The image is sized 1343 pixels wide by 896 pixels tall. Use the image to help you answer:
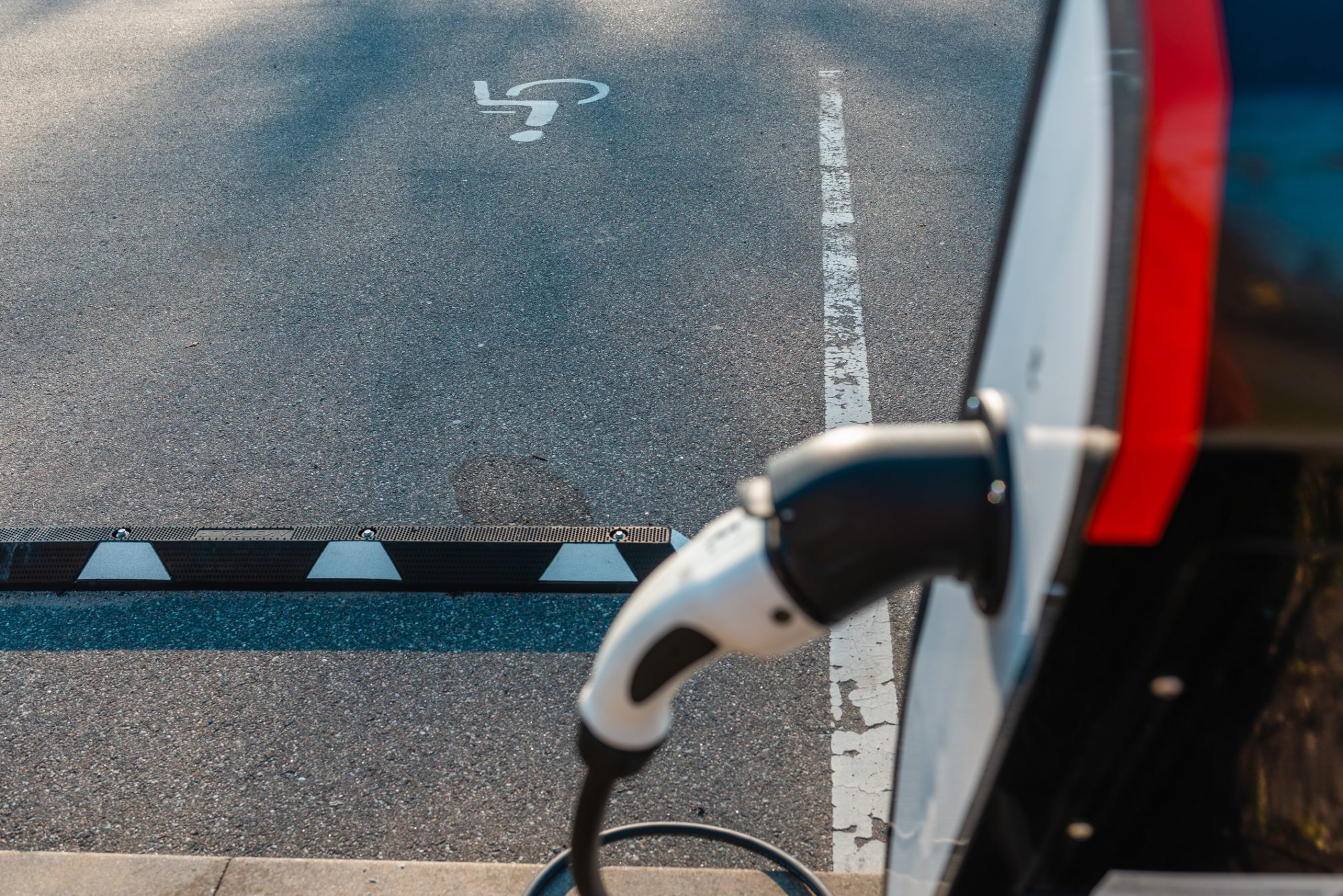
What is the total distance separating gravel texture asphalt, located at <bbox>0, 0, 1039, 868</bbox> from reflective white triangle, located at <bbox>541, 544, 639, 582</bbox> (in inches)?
3.3

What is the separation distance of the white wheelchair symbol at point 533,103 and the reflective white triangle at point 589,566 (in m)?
3.56

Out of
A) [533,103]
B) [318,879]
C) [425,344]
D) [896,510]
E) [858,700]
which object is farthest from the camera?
[533,103]

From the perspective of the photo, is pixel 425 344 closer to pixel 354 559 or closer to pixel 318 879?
pixel 354 559

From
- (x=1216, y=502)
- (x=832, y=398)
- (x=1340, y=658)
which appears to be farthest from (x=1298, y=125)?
(x=832, y=398)

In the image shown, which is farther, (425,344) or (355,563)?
(425,344)

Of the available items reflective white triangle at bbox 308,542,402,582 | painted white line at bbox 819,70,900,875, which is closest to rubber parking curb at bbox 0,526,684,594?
reflective white triangle at bbox 308,542,402,582

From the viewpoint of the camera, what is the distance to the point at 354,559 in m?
3.16

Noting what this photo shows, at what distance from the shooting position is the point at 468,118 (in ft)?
20.9

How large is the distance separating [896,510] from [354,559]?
2.51m

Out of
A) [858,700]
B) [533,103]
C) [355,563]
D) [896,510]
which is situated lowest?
[858,700]

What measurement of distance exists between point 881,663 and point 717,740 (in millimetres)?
518

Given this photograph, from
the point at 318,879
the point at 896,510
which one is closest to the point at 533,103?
the point at 318,879

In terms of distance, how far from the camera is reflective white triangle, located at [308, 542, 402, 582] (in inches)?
124

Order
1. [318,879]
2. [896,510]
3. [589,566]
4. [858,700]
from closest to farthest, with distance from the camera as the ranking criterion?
1. [896,510]
2. [318,879]
3. [858,700]
4. [589,566]
